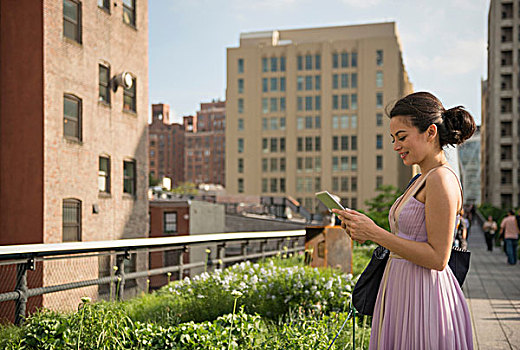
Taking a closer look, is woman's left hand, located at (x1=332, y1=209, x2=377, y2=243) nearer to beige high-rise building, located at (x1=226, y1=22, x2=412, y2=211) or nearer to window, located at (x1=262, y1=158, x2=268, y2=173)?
beige high-rise building, located at (x1=226, y1=22, x2=412, y2=211)

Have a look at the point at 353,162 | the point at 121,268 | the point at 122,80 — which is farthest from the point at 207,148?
the point at 121,268

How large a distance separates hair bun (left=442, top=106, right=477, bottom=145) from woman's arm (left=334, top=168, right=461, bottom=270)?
249 mm

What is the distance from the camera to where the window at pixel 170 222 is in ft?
135

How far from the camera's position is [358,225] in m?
2.90

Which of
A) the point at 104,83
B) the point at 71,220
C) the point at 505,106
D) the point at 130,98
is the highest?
the point at 505,106

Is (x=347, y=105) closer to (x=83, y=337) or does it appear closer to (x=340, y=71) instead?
(x=340, y=71)

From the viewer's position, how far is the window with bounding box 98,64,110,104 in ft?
84.1

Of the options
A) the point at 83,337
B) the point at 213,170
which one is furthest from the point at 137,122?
the point at 213,170

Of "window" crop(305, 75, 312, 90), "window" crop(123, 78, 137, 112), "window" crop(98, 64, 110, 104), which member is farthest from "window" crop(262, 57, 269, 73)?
"window" crop(98, 64, 110, 104)

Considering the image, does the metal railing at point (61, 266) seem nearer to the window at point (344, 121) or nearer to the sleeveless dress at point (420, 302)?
the sleeveless dress at point (420, 302)

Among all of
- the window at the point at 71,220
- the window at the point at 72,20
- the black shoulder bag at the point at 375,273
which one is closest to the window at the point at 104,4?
the window at the point at 72,20

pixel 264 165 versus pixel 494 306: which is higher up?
pixel 264 165

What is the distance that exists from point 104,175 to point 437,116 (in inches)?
962

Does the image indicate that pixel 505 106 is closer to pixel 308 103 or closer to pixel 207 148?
pixel 308 103
